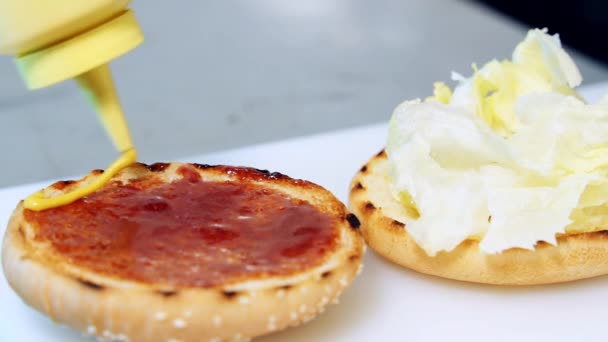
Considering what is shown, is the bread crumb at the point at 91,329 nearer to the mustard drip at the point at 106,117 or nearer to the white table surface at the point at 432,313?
the white table surface at the point at 432,313

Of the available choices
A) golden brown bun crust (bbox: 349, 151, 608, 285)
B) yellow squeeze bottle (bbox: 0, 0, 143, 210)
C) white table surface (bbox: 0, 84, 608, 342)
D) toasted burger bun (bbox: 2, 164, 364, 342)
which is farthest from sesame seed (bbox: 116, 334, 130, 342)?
golden brown bun crust (bbox: 349, 151, 608, 285)

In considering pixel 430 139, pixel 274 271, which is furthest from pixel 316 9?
pixel 274 271

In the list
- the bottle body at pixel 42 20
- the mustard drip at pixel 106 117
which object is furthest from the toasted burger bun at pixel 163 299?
the bottle body at pixel 42 20

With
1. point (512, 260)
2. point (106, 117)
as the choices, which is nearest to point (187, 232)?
point (106, 117)

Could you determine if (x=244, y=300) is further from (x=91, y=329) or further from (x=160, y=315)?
(x=91, y=329)

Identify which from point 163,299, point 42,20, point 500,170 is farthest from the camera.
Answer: point 500,170
